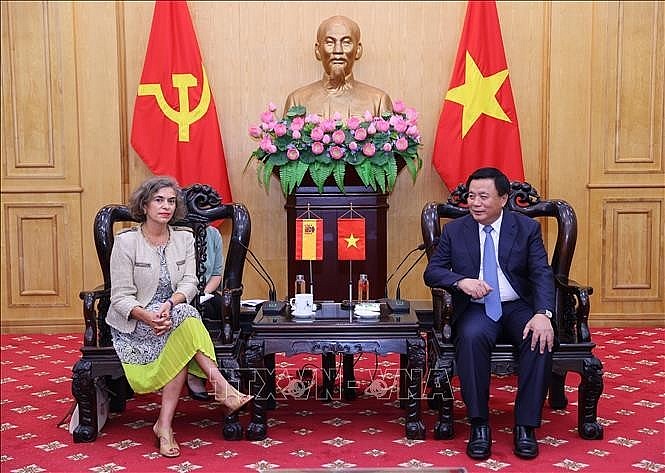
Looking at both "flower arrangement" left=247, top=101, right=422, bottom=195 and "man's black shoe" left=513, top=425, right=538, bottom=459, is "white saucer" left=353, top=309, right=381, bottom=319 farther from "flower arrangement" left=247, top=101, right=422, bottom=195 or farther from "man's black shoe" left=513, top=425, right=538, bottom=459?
"flower arrangement" left=247, top=101, right=422, bottom=195

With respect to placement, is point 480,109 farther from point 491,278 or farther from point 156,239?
point 156,239

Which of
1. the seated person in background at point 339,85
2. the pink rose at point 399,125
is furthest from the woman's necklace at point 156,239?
the seated person in background at point 339,85

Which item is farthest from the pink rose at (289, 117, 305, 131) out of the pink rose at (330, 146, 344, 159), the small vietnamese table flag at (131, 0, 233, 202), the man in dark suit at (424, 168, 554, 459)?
the man in dark suit at (424, 168, 554, 459)

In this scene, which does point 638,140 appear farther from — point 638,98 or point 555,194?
point 555,194

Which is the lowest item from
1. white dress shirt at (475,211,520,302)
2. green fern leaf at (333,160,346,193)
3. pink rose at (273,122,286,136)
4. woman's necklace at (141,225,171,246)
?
white dress shirt at (475,211,520,302)

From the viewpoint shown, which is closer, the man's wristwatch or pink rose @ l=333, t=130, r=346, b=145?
the man's wristwatch

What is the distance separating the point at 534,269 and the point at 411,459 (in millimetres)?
940

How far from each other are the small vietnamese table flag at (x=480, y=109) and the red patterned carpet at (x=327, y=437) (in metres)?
1.67

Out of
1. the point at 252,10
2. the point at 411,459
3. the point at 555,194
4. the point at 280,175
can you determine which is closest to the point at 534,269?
the point at 411,459

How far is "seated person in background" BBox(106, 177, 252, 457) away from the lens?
132 inches

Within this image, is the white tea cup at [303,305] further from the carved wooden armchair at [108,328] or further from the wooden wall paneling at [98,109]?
the wooden wall paneling at [98,109]

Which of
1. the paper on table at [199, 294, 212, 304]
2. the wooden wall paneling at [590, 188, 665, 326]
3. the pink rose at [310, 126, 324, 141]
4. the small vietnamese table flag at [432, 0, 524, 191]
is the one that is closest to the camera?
the paper on table at [199, 294, 212, 304]

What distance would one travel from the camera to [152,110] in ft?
18.2

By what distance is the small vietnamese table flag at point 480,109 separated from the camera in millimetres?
5512
